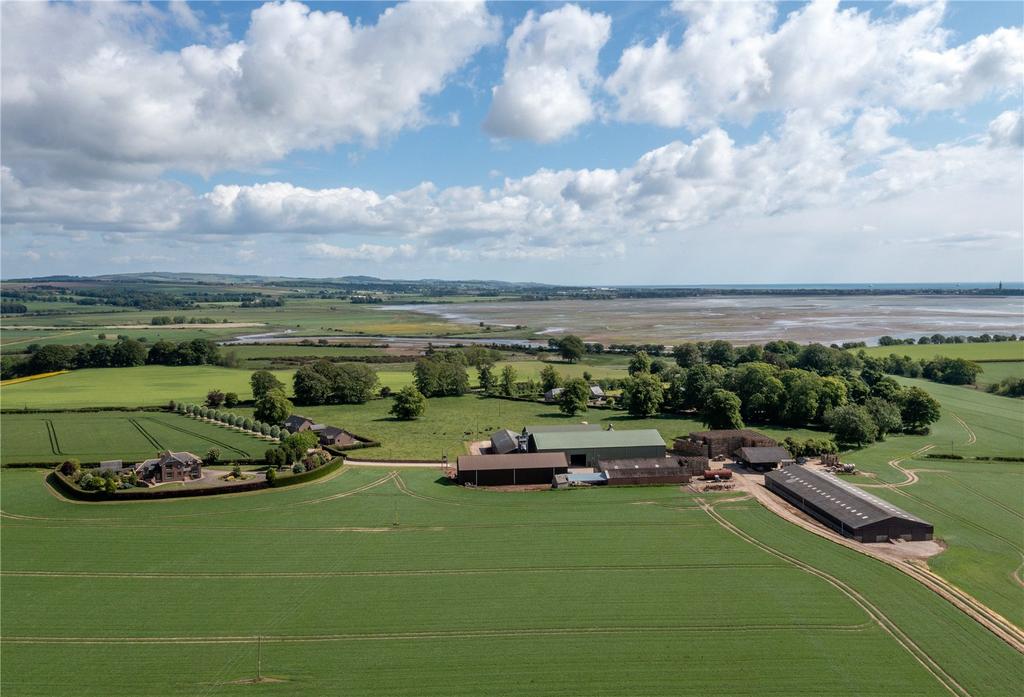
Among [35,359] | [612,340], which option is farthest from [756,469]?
[35,359]

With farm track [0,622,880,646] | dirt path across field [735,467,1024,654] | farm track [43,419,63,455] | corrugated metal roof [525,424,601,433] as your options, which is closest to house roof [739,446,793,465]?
dirt path across field [735,467,1024,654]

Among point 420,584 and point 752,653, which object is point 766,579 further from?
point 420,584

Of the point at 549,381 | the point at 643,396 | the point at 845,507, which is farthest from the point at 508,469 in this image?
the point at 549,381

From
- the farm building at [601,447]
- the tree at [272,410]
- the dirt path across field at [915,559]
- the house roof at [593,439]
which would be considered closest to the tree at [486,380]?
the tree at [272,410]

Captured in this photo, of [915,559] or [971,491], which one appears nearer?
[915,559]

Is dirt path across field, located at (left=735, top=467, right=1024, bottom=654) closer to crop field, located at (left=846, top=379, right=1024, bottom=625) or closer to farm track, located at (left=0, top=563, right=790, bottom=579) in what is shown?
crop field, located at (left=846, top=379, right=1024, bottom=625)

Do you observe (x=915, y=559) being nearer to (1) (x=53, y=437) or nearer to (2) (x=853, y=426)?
(2) (x=853, y=426)
